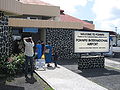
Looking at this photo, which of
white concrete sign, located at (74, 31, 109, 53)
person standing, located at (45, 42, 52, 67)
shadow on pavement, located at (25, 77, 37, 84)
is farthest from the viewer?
person standing, located at (45, 42, 52, 67)

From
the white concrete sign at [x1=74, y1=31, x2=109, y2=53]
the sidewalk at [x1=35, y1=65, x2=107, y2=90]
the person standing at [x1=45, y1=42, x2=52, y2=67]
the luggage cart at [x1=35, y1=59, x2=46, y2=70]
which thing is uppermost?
the white concrete sign at [x1=74, y1=31, x2=109, y2=53]

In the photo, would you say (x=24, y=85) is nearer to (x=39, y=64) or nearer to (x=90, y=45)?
(x=39, y=64)

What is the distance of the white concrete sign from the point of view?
40.6 feet

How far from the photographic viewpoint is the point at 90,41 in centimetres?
1270

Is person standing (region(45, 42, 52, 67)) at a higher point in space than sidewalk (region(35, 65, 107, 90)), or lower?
higher

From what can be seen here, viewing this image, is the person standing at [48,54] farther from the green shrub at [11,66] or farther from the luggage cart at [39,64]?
the green shrub at [11,66]

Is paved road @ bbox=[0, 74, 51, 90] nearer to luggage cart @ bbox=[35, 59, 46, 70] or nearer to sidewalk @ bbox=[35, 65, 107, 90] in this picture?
sidewalk @ bbox=[35, 65, 107, 90]

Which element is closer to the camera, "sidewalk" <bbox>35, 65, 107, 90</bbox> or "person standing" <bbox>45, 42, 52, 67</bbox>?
"sidewalk" <bbox>35, 65, 107, 90</bbox>

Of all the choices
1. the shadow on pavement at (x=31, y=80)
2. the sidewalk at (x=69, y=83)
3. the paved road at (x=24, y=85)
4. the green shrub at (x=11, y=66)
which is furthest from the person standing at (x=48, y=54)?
the paved road at (x=24, y=85)

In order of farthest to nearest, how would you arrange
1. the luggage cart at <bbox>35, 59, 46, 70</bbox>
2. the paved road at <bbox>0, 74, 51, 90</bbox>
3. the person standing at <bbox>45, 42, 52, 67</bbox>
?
the person standing at <bbox>45, 42, 52, 67</bbox>
the luggage cart at <bbox>35, 59, 46, 70</bbox>
the paved road at <bbox>0, 74, 51, 90</bbox>

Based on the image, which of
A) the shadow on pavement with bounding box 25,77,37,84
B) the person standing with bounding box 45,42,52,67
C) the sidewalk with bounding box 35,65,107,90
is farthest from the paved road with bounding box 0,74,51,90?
the person standing with bounding box 45,42,52,67

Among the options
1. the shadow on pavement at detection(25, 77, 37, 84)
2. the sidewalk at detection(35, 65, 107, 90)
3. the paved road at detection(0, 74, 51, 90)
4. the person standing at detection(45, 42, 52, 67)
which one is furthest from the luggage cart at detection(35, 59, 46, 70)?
the paved road at detection(0, 74, 51, 90)

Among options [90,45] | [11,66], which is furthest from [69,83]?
[90,45]

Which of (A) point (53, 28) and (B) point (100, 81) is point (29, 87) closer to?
(B) point (100, 81)
